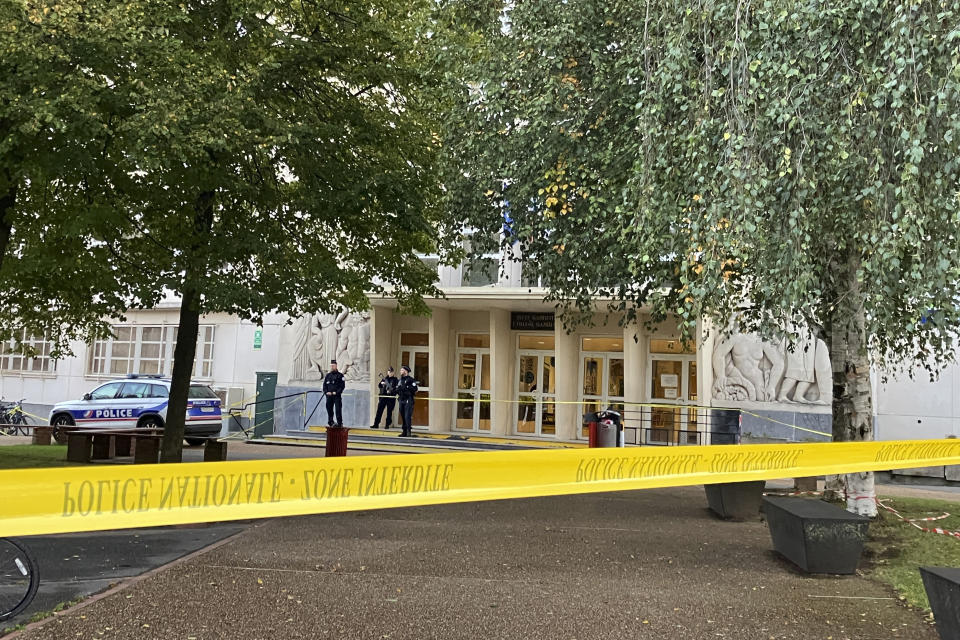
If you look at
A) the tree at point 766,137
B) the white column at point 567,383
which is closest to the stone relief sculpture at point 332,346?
the white column at point 567,383

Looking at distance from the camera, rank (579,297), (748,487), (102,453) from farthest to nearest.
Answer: (102,453) → (579,297) → (748,487)

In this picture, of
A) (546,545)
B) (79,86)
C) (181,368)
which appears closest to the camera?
(79,86)

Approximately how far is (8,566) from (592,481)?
4290mm

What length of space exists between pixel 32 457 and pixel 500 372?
1133 centimetres

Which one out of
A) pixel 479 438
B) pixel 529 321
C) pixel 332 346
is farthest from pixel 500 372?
pixel 332 346

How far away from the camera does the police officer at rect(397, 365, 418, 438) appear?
20.1 m

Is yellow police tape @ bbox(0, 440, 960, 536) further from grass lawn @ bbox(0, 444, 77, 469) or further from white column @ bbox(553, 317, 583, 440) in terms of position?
white column @ bbox(553, 317, 583, 440)

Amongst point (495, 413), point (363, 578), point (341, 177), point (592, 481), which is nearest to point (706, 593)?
point (592, 481)

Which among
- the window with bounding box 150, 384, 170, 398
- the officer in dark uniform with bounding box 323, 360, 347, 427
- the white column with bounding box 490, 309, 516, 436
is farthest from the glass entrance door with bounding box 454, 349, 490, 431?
the window with bounding box 150, 384, 170, 398

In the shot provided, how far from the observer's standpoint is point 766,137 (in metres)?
5.93

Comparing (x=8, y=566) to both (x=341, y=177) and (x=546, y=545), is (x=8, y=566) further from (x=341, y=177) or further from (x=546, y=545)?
(x=341, y=177)

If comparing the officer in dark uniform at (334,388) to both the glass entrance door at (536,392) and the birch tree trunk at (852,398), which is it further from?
the birch tree trunk at (852,398)

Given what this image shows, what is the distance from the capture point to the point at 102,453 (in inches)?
600

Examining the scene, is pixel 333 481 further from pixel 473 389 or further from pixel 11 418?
pixel 11 418
